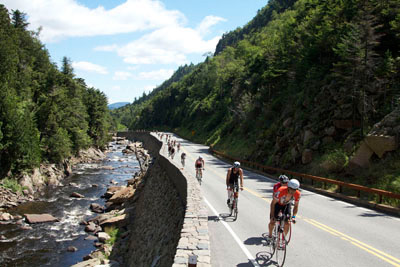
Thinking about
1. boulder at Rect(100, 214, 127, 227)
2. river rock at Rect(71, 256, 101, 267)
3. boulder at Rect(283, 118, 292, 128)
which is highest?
boulder at Rect(283, 118, 292, 128)

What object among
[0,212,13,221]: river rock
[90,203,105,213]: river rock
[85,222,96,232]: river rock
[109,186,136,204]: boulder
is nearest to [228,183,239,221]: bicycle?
[85,222,96,232]: river rock

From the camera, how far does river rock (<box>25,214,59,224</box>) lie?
20.9m

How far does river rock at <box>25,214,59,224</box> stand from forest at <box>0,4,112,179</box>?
8.16 metres

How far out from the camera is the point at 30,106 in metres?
35.9

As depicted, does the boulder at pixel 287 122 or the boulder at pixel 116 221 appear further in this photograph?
the boulder at pixel 287 122

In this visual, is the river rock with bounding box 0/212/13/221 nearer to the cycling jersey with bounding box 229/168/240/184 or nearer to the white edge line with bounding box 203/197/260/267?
the white edge line with bounding box 203/197/260/267

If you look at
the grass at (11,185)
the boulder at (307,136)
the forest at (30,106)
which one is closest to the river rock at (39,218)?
the grass at (11,185)

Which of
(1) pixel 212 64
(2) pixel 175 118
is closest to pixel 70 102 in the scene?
(1) pixel 212 64

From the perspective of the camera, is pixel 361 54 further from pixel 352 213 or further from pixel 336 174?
pixel 352 213

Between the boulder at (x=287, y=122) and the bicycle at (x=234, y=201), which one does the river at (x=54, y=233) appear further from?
the boulder at (x=287, y=122)

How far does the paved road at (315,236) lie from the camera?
23.5 ft

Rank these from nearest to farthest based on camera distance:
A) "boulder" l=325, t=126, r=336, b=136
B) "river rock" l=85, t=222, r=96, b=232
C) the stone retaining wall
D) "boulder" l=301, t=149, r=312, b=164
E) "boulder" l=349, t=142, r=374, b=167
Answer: the stone retaining wall → "boulder" l=349, t=142, r=374, b=167 → "river rock" l=85, t=222, r=96, b=232 → "boulder" l=325, t=126, r=336, b=136 → "boulder" l=301, t=149, r=312, b=164

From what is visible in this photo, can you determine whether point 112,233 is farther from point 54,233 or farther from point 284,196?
point 284,196

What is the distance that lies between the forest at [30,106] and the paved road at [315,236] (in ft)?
72.6
